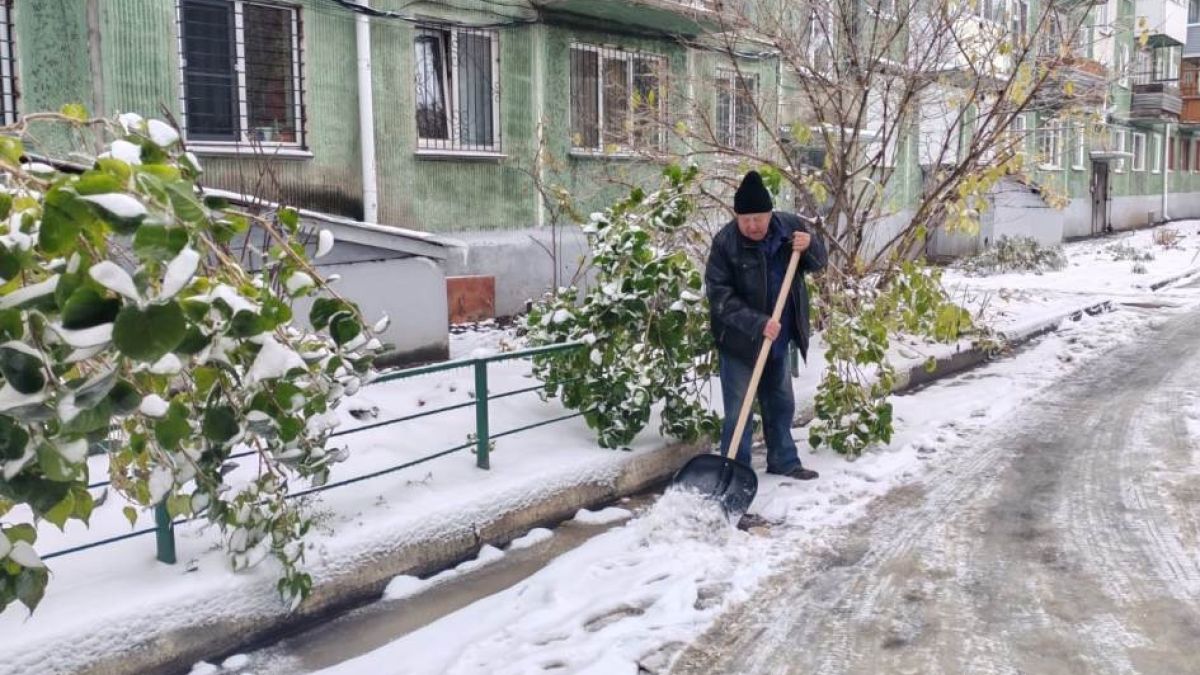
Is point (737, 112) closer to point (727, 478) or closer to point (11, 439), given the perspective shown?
point (727, 478)

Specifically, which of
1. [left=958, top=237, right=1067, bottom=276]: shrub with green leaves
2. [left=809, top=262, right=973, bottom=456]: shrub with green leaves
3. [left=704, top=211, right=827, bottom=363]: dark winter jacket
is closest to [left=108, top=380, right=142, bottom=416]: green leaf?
[left=704, top=211, right=827, bottom=363]: dark winter jacket

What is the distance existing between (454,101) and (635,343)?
6807 mm

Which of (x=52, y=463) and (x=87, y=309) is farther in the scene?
(x=52, y=463)

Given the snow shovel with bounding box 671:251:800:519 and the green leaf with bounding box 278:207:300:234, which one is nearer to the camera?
the green leaf with bounding box 278:207:300:234

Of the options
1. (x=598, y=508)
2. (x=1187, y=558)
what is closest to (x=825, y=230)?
(x=598, y=508)

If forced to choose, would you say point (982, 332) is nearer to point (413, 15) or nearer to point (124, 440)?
point (413, 15)

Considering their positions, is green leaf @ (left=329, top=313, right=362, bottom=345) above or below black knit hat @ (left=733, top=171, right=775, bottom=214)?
below

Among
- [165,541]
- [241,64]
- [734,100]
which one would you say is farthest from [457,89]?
[165,541]

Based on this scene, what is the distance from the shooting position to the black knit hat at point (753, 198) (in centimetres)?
555

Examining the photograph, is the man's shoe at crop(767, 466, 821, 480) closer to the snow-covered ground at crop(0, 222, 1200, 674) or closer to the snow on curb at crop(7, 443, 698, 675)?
the snow-covered ground at crop(0, 222, 1200, 674)

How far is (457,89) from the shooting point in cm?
1209

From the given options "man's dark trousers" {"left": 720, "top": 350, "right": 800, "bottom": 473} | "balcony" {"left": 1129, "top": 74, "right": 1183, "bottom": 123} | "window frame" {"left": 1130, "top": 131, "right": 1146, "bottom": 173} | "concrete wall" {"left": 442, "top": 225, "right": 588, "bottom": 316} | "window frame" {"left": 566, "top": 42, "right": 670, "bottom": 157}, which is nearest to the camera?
"man's dark trousers" {"left": 720, "top": 350, "right": 800, "bottom": 473}

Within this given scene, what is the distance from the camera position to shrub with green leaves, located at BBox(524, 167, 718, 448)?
6.02m

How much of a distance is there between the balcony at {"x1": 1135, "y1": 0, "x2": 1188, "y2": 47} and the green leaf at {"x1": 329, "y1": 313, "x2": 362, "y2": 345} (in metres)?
34.3
